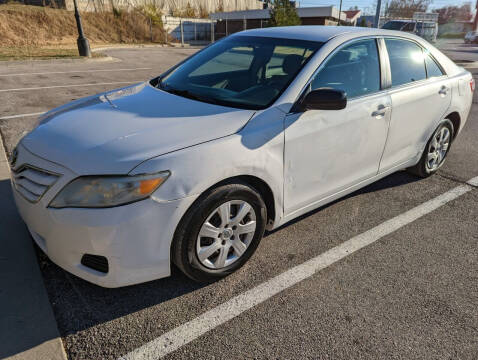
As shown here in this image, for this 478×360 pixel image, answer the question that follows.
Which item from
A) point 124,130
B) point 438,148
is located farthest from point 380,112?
point 124,130

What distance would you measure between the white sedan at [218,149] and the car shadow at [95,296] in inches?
9.3

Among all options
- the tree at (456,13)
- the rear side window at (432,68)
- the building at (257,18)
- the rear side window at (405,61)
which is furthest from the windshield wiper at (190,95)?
the tree at (456,13)

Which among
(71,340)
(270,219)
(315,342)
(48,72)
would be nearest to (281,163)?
(270,219)

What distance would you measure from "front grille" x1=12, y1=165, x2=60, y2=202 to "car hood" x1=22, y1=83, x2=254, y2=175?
11 cm

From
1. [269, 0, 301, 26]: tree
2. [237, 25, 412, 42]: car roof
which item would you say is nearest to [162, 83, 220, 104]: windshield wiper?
[237, 25, 412, 42]: car roof

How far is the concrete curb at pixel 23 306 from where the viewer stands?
208 cm

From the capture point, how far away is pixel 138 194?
211 centimetres

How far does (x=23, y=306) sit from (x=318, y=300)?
1.89 metres

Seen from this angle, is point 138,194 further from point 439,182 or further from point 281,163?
point 439,182

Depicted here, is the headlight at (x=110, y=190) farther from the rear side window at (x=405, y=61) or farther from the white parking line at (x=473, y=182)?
the white parking line at (x=473, y=182)

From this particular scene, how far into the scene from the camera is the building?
34250 mm

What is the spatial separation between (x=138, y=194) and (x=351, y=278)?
5.43 ft

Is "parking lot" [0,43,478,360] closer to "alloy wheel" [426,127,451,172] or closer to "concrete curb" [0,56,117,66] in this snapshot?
"alloy wheel" [426,127,451,172]

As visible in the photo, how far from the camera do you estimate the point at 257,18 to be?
36.2 meters
